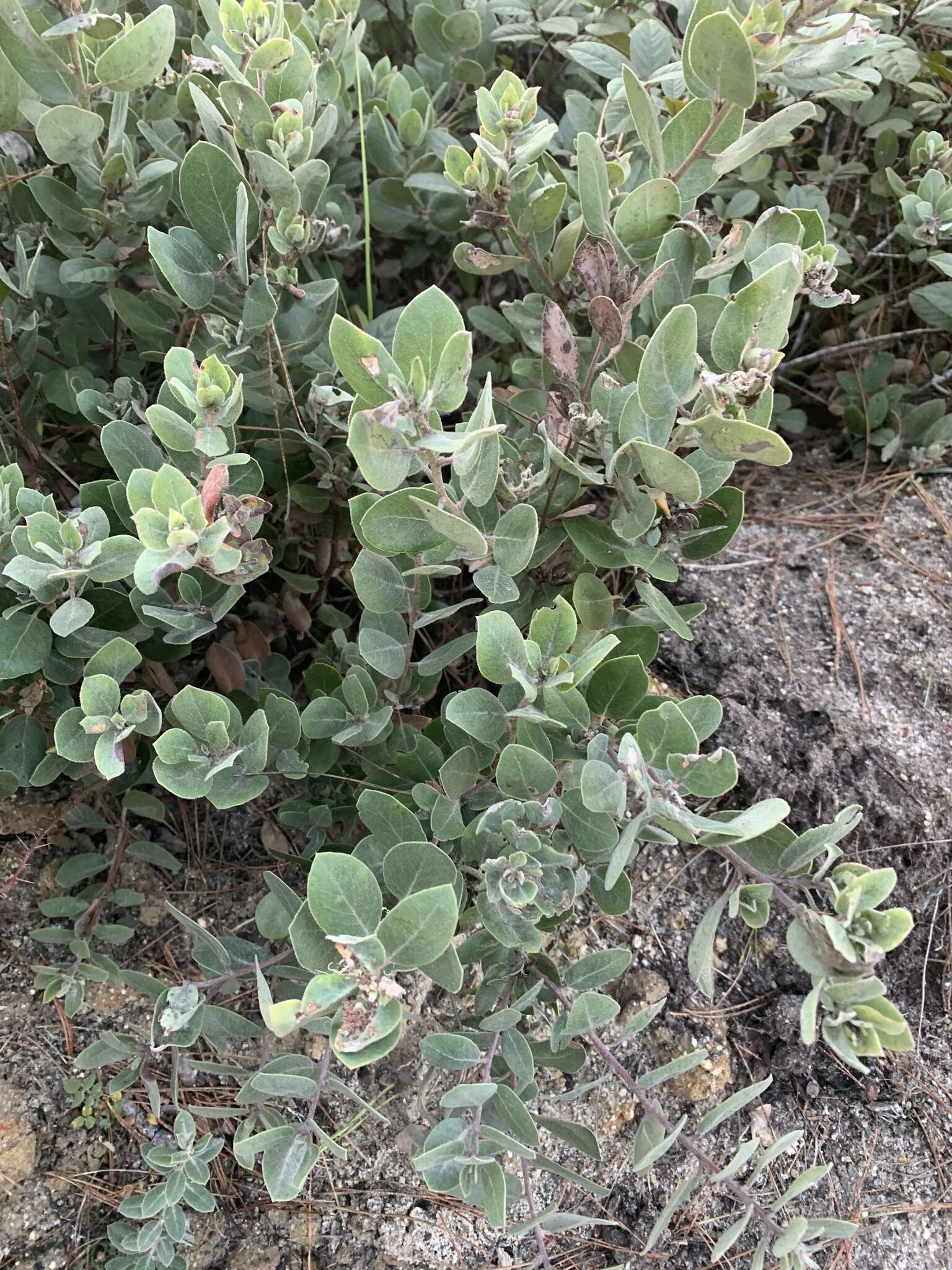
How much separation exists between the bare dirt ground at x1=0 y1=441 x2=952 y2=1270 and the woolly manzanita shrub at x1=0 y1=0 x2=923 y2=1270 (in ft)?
0.29

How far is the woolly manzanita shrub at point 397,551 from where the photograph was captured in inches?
46.9

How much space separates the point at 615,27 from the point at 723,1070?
2.37 metres

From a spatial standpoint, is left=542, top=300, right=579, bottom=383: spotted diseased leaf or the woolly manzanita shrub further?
left=542, top=300, right=579, bottom=383: spotted diseased leaf

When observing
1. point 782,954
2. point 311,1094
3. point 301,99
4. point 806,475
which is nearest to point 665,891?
point 782,954

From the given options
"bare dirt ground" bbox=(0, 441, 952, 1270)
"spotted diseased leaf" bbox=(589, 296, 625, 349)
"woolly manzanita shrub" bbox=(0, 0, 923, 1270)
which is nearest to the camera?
"woolly manzanita shrub" bbox=(0, 0, 923, 1270)

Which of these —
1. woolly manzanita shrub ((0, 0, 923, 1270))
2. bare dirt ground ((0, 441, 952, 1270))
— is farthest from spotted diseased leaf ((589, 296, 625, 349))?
bare dirt ground ((0, 441, 952, 1270))

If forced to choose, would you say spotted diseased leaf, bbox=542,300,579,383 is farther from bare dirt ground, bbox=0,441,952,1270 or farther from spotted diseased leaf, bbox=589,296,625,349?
bare dirt ground, bbox=0,441,952,1270

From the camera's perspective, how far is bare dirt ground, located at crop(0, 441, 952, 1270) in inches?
70.9

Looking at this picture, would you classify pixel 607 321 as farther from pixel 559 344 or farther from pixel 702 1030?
pixel 702 1030

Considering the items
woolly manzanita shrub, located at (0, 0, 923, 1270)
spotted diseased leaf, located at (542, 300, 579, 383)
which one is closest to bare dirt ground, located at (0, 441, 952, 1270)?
woolly manzanita shrub, located at (0, 0, 923, 1270)

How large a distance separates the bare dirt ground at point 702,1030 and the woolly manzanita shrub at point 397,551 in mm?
88

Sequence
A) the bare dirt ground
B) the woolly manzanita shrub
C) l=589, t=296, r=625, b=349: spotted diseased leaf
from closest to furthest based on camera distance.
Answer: the woolly manzanita shrub, l=589, t=296, r=625, b=349: spotted diseased leaf, the bare dirt ground

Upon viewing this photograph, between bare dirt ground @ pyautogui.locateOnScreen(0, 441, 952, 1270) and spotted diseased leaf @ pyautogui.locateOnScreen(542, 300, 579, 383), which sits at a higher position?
spotted diseased leaf @ pyautogui.locateOnScreen(542, 300, 579, 383)

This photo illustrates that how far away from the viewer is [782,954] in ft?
6.79
